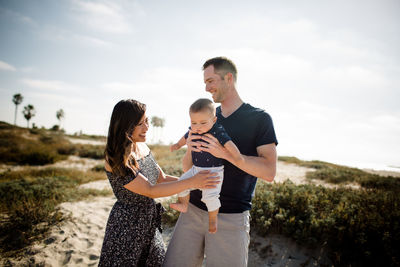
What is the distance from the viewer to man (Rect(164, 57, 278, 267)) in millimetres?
2320

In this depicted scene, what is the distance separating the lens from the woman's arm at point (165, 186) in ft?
7.39

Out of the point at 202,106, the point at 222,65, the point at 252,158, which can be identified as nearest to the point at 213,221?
the point at 252,158

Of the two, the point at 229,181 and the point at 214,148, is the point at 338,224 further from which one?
the point at 214,148

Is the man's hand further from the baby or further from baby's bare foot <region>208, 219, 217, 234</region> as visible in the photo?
baby's bare foot <region>208, 219, 217, 234</region>

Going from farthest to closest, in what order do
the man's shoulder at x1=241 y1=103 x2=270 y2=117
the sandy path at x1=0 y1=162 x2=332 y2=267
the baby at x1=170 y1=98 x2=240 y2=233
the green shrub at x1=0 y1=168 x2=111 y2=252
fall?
the green shrub at x1=0 y1=168 x2=111 y2=252 → the sandy path at x1=0 y1=162 x2=332 y2=267 → the man's shoulder at x1=241 y1=103 x2=270 y2=117 → the baby at x1=170 y1=98 x2=240 y2=233

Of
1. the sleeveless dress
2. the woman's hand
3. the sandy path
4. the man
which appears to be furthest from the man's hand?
the sandy path

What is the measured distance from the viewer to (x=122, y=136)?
2354mm

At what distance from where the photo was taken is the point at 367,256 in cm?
386

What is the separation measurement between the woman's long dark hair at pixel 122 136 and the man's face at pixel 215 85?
3.32 ft

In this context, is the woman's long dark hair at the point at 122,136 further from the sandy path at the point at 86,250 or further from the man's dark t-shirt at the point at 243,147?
the sandy path at the point at 86,250

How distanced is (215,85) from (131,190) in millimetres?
1776

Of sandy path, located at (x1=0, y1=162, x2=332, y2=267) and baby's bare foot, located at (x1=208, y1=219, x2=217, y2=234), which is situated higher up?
baby's bare foot, located at (x1=208, y1=219, x2=217, y2=234)

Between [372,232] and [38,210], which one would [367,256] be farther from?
[38,210]

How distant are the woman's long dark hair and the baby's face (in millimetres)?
700
